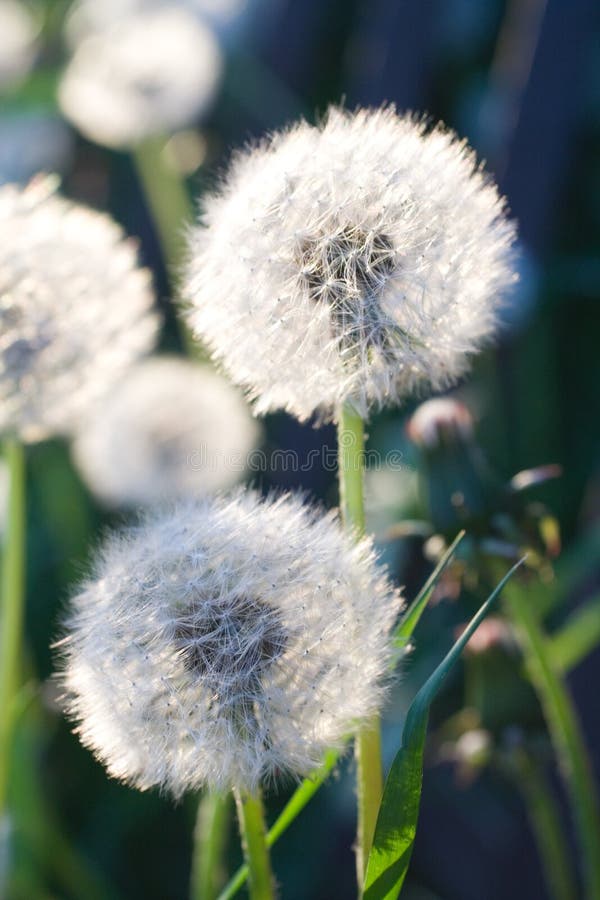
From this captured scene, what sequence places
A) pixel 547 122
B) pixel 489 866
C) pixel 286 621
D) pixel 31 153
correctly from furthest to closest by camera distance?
1. pixel 31 153
2. pixel 547 122
3. pixel 489 866
4. pixel 286 621

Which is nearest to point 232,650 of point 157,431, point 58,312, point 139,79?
point 58,312

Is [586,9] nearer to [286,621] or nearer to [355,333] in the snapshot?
[355,333]

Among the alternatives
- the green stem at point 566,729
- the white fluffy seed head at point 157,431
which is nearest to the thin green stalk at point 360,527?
the green stem at point 566,729

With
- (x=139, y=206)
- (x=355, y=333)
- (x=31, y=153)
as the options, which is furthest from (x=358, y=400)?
(x=31, y=153)

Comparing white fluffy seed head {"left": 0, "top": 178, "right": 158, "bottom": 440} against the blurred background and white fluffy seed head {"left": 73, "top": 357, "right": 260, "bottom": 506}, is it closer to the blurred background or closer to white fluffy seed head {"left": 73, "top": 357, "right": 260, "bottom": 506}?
the blurred background

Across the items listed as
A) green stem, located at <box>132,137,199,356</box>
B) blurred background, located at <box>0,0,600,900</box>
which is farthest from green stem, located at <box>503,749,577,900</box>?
green stem, located at <box>132,137,199,356</box>

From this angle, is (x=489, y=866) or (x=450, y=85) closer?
(x=489, y=866)
